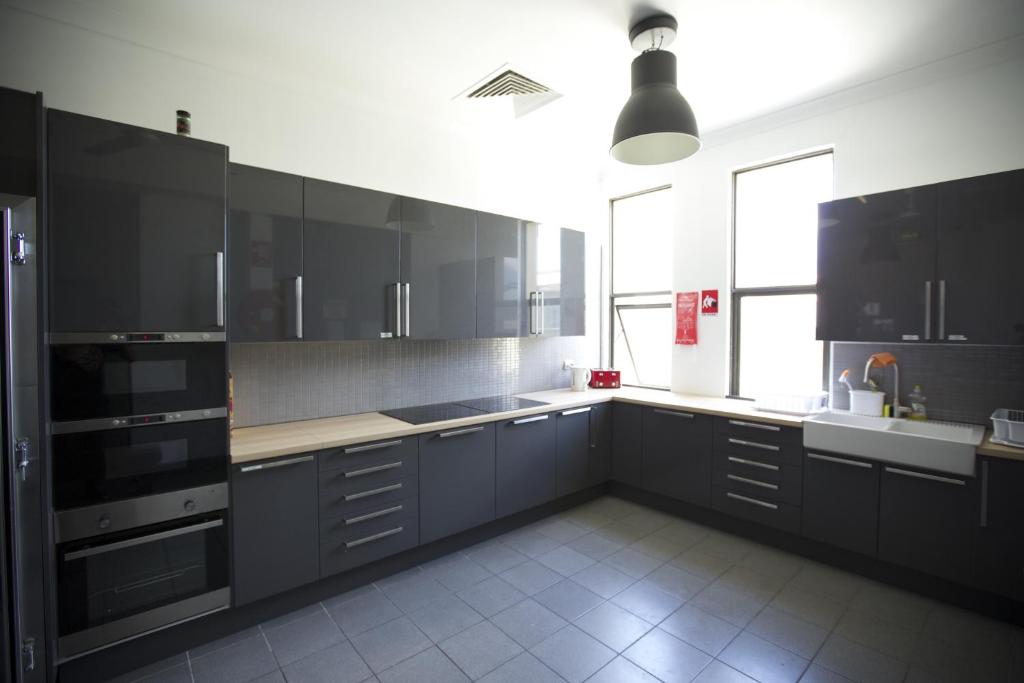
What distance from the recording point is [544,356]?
4.18 metres

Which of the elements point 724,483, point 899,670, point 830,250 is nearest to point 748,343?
point 830,250

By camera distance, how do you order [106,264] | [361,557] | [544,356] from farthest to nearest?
1. [544,356]
2. [361,557]
3. [106,264]

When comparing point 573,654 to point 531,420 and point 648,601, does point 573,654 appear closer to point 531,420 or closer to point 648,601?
point 648,601

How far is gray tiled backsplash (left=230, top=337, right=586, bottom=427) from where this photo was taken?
2633 millimetres

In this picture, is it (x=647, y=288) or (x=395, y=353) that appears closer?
(x=395, y=353)

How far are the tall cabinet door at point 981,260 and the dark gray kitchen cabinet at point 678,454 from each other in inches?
57.7

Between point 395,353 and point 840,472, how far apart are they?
288 cm

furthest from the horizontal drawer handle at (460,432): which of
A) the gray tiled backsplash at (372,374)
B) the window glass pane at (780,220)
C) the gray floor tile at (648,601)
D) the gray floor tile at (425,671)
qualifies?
the window glass pane at (780,220)

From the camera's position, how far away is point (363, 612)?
2.31 metres

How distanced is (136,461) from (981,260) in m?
4.17

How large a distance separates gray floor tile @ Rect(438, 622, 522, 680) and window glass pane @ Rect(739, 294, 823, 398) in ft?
8.12

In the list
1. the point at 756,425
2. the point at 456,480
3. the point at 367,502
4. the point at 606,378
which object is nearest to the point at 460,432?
the point at 456,480

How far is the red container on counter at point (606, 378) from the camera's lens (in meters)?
4.16

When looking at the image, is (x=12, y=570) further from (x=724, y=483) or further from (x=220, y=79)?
(x=724, y=483)
